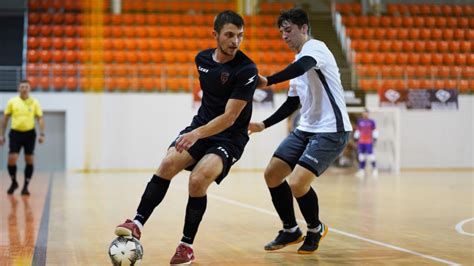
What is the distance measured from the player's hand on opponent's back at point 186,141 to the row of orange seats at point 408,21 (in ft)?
73.0

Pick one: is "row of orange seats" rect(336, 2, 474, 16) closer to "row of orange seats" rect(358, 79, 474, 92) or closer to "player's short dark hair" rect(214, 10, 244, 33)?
"row of orange seats" rect(358, 79, 474, 92)

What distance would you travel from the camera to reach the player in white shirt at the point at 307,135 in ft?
21.5

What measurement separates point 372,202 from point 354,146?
40.6 feet

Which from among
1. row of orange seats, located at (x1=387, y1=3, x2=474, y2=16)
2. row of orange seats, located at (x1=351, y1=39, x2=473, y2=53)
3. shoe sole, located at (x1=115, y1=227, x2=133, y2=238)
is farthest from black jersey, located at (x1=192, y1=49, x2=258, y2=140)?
row of orange seats, located at (x1=387, y1=3, x2=474, y2=16)

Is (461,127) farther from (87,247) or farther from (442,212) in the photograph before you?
(87,247)

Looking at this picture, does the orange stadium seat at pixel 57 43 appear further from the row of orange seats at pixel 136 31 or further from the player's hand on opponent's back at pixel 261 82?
the player's hand on opponent's back at pixel 261 82

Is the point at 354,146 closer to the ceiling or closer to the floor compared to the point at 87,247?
closer to the floor

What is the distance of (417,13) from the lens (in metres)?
28.2

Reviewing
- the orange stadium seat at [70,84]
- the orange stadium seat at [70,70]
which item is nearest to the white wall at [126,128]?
the orange stadium seat at [70,84]

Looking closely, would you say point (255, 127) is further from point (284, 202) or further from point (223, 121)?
point (223, 121)

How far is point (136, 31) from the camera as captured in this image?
2611 centimetres

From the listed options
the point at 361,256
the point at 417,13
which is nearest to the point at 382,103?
the point at 417,13

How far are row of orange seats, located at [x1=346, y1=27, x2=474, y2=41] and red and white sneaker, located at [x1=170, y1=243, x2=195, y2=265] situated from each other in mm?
21663

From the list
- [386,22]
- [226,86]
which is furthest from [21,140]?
[386,22]
